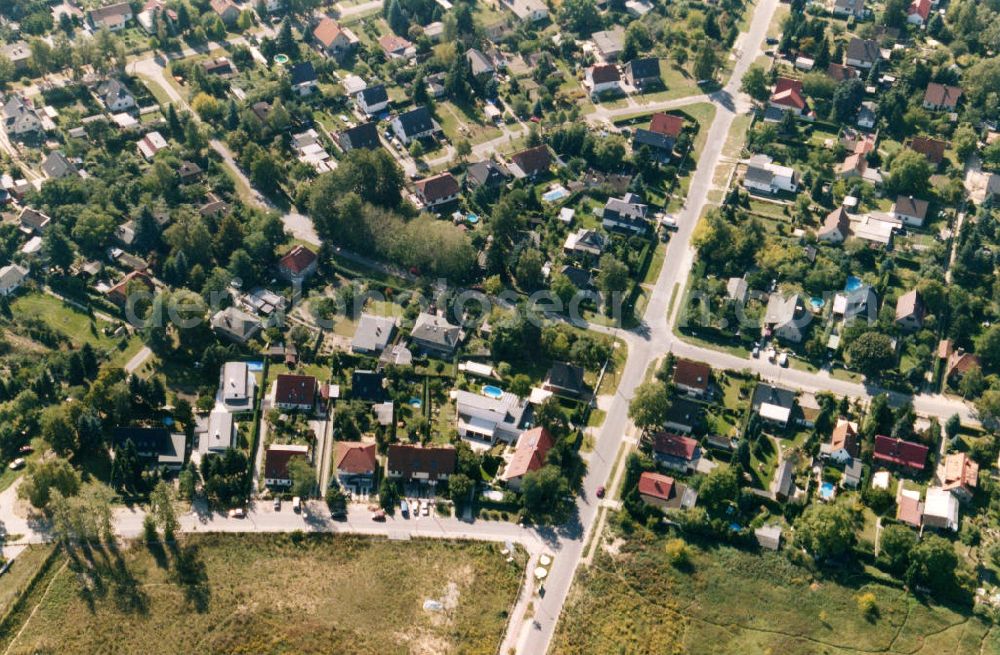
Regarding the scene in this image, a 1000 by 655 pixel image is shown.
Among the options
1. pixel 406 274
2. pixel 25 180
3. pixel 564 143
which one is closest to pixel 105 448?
pixel 406 274

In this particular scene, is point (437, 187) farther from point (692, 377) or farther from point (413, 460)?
point (413, 460)

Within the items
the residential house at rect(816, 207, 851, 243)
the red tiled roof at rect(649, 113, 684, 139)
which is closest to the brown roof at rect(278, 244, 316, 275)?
the red tiled roof at rect(649, 113, 684, 139)

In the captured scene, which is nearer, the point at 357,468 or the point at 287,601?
the point at 287,601

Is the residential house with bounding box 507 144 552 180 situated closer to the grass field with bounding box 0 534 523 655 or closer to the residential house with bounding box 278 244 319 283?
the residential house with bounding box 278 244 319 283

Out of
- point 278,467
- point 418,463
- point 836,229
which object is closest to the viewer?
point 278,467

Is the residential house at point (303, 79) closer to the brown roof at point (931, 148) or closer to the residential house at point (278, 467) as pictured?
the residential house at point (278, 467)

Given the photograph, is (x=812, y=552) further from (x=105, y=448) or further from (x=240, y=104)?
(x=240, y=104)

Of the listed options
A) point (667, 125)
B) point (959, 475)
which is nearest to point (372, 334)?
point (667, 125)

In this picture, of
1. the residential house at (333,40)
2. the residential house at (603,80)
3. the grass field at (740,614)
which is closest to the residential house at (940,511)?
the grass field at (740,614)
